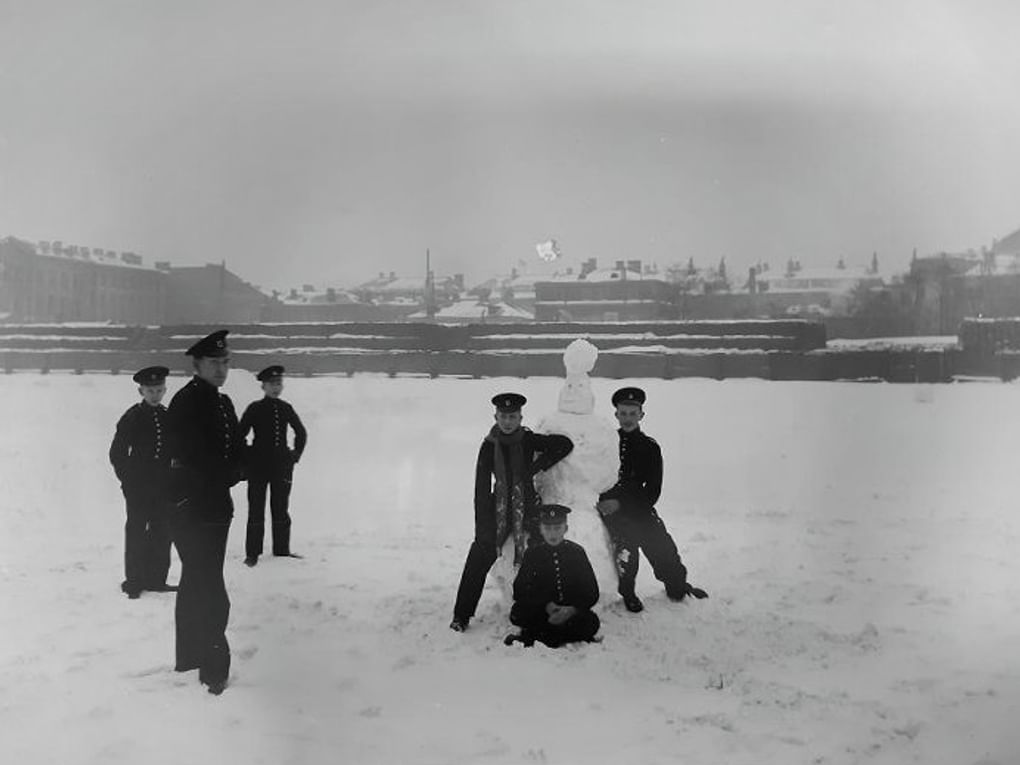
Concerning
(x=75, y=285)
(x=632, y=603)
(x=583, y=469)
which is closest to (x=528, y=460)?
(x=583, y=469)

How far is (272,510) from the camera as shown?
433cm

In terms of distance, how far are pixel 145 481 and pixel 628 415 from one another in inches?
92.0

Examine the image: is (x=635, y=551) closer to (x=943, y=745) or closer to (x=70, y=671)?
(x=943, y=745)

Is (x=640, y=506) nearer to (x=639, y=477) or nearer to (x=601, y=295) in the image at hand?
(x=639, y=477)

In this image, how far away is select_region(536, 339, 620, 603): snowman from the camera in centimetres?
338

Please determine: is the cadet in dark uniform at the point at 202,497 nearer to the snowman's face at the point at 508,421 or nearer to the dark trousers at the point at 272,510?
the snowman's face at the point at 508,421

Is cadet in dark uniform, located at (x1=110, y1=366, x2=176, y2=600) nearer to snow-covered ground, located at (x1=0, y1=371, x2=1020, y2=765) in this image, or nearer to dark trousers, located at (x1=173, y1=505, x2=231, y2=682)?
snow-covered ground, located at (x1=0, y1=371, x2=1020, y2=765)

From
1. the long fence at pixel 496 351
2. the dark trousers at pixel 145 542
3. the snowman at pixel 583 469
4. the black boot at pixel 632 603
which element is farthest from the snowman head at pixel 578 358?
the dark trousers at pixel 145 542

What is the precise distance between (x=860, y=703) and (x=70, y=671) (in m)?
2.72

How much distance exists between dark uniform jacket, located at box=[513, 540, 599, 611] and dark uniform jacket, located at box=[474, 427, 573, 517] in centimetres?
30

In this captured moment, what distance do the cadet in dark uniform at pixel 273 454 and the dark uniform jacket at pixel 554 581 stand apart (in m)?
1.70

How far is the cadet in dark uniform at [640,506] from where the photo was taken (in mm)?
3529

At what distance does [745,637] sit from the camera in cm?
320

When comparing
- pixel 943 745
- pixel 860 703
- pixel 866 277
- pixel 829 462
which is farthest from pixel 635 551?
pixel 866 277
